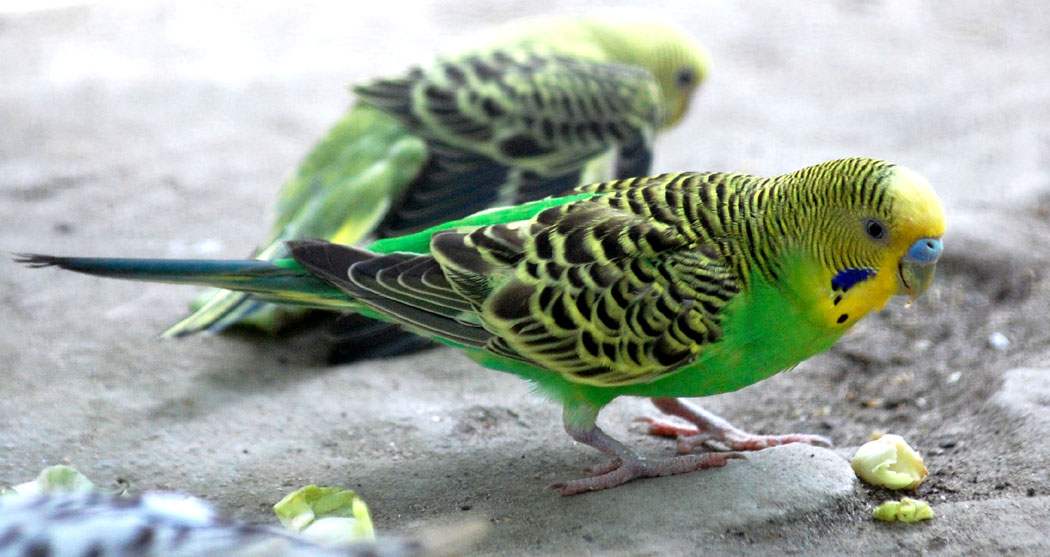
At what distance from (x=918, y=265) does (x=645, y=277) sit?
743 mm

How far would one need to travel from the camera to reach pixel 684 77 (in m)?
6.00

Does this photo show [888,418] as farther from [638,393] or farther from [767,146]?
[767,146]

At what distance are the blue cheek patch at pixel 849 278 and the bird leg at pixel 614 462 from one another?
662mm

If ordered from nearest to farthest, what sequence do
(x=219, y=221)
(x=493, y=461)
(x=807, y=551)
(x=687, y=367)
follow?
(x=807, y=551) < (x=687, y=367) < (x=493, y=461) < (x=219, y=221)

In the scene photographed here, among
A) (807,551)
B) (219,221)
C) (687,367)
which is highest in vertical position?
(687,367)

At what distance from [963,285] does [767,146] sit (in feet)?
7.13

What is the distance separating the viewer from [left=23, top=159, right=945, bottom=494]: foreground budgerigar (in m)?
2.99

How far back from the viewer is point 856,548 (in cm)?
291

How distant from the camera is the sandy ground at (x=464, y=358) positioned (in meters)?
3.19

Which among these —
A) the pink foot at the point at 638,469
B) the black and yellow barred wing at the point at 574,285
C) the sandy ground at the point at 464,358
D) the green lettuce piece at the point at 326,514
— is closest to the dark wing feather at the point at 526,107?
the sandy ground at the point at 464,358

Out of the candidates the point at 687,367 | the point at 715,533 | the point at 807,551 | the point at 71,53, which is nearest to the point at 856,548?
the point at 807,551

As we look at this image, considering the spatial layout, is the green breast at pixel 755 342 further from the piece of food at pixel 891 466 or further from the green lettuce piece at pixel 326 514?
the green lettuce piece at pixel 326 514

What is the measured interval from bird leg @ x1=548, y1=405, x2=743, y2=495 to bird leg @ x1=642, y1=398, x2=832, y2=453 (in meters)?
0.17

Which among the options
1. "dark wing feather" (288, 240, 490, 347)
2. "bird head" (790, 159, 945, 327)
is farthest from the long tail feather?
"bird head" (790, 159, 945, 327)
